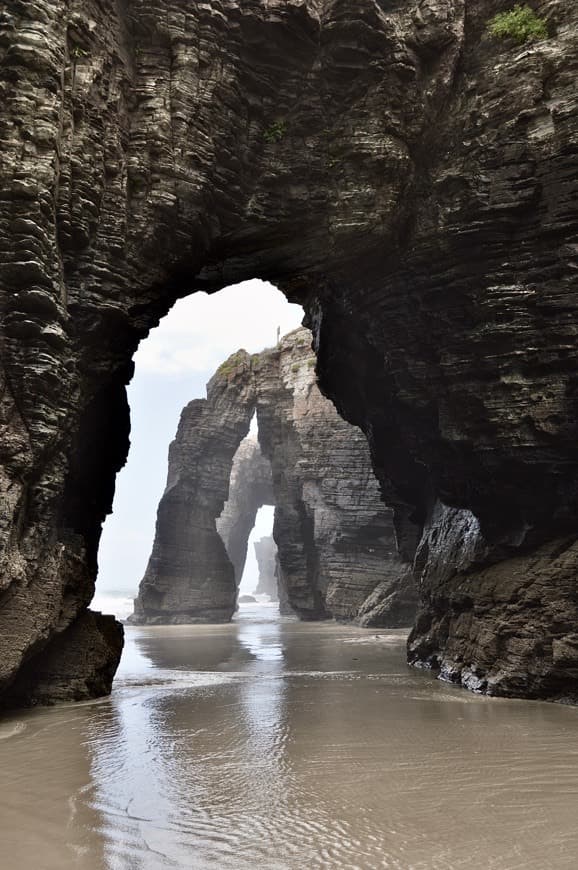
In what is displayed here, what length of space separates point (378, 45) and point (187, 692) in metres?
14.0

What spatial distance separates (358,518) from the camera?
133ft

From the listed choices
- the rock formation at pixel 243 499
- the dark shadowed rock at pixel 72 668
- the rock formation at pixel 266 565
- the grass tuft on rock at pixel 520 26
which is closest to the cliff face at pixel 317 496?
the rock formation at pixel 243 499

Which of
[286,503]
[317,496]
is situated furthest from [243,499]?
[317,496]

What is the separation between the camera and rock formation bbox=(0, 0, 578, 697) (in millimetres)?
11547

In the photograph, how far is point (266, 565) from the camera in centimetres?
13438

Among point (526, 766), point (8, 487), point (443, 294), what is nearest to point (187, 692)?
point (8, 487)

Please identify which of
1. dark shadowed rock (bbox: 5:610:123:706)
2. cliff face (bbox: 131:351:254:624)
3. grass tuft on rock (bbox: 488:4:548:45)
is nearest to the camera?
dark shadowed rock (bbox: 5:610:123:706)

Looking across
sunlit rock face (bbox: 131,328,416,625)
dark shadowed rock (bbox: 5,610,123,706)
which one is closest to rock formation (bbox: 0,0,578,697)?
dark shadowed rock (bbox: 5,610,123,706)

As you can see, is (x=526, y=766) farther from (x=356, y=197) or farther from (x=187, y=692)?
(x=356, y=197)

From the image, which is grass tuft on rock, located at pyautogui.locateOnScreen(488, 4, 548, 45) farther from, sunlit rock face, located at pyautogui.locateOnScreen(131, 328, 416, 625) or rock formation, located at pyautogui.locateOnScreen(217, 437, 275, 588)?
rock formation, located at pyautogui.locateOnScreen(217, 437, 275, 588)

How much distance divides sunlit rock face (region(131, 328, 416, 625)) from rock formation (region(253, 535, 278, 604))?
68378 mm

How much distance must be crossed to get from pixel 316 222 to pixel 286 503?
33.8 m

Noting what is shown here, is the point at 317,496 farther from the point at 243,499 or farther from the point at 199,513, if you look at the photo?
the point at 243,499

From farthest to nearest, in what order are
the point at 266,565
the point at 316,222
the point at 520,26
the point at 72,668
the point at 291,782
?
the point at 266,565
the point at 316,222
the point at 520,26
the point at 72,668
the point at 291,782
